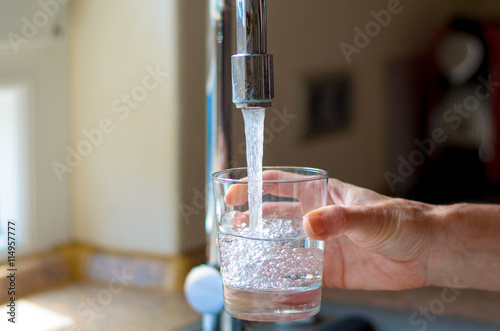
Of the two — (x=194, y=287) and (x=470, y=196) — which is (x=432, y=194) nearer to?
(x=470, y=196)

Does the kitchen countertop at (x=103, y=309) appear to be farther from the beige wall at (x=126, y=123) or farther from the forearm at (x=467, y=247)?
the forearm at (x=467, y=247)

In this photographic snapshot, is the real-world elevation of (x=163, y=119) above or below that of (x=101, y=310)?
above

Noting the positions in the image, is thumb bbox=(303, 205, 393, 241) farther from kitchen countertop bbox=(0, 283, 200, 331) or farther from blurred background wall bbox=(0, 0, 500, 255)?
kitchen countertop bbox=(0, 283, 200, 331)

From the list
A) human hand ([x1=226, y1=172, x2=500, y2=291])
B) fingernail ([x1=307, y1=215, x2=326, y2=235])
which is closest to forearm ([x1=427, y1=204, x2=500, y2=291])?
human hand ([x1=226, y1=172, x2=500, y2=291])

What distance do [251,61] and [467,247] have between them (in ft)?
0.87

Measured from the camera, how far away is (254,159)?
0.41 meters

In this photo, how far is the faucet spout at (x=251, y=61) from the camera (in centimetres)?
38

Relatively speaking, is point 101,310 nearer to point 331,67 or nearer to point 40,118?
point 40,118

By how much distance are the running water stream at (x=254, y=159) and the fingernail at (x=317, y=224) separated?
0.12ft

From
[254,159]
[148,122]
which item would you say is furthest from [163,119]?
[254,159]

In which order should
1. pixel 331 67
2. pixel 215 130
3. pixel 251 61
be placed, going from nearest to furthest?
pixel 251 61
pixel 215 130
pixel 331 67

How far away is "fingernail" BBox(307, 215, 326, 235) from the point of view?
38 centimetres

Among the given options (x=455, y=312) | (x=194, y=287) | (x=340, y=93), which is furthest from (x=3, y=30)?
(x=455, y=312)

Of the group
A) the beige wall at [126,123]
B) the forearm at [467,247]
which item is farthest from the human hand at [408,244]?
the beige wall at [126,123]
